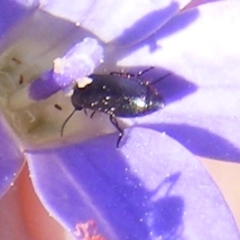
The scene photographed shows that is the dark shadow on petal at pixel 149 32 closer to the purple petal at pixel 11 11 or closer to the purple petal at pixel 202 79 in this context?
the purple petal at pixel 202 79

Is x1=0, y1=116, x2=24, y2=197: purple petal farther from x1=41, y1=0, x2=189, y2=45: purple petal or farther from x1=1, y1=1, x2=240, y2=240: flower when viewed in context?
x1=41, y1=0, x2=189, y2=45: purple petal

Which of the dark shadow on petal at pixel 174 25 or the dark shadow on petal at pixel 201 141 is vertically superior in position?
the dark shadow on petal at pixel 174 25

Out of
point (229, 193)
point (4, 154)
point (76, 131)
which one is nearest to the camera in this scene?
point (4, 154)

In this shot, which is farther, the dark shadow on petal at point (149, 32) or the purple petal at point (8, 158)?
the dark shadow on petal at point (149, 32)

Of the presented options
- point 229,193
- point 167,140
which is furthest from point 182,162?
point 229,193

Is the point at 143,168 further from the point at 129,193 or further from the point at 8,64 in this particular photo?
the point at 8,64

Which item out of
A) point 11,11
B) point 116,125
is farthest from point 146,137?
point 11,11

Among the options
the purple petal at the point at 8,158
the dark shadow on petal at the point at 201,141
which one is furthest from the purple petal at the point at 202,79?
the purple petal at the point at 8,158

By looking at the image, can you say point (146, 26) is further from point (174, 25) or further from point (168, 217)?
point (168, 217)
